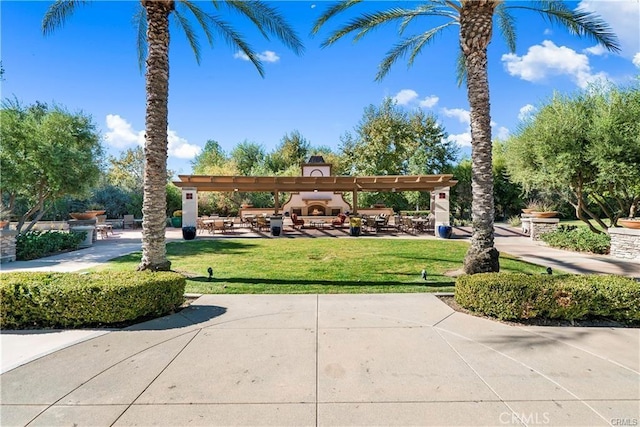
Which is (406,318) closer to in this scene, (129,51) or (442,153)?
(129,51)

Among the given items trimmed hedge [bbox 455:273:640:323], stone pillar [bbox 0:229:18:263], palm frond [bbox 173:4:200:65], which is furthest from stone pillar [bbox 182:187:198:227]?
trimmed hedge [bbox 455:273:640:323]

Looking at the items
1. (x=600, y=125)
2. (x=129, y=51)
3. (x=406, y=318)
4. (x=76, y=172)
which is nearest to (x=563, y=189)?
(x=600, y=125)

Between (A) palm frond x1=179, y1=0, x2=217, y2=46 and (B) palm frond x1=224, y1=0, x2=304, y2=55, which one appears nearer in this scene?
(B) palm frond x1=224, y1=0, x2=304, y2=55

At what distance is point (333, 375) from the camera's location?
3.59m

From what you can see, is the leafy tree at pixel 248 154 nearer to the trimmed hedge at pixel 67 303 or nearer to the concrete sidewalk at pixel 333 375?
the trimmed hedge at pixel 67 303

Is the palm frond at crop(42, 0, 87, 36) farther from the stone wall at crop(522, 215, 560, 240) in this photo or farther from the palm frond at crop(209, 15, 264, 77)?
the stone wall at crop(522, 215, 560, 240)

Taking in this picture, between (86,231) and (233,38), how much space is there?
11.4 m

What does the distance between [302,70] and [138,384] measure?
13850 mm

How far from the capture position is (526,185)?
580 inches

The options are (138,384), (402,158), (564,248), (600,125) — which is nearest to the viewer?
(138,384)

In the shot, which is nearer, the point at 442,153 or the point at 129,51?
the point at 129,51

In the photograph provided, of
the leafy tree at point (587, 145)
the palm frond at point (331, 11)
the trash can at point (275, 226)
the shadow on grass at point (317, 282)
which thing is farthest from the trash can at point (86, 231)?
the leafy tree at point (587, 145)

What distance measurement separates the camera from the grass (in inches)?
303

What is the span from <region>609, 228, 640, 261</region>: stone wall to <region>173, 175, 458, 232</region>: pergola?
7277 mm
